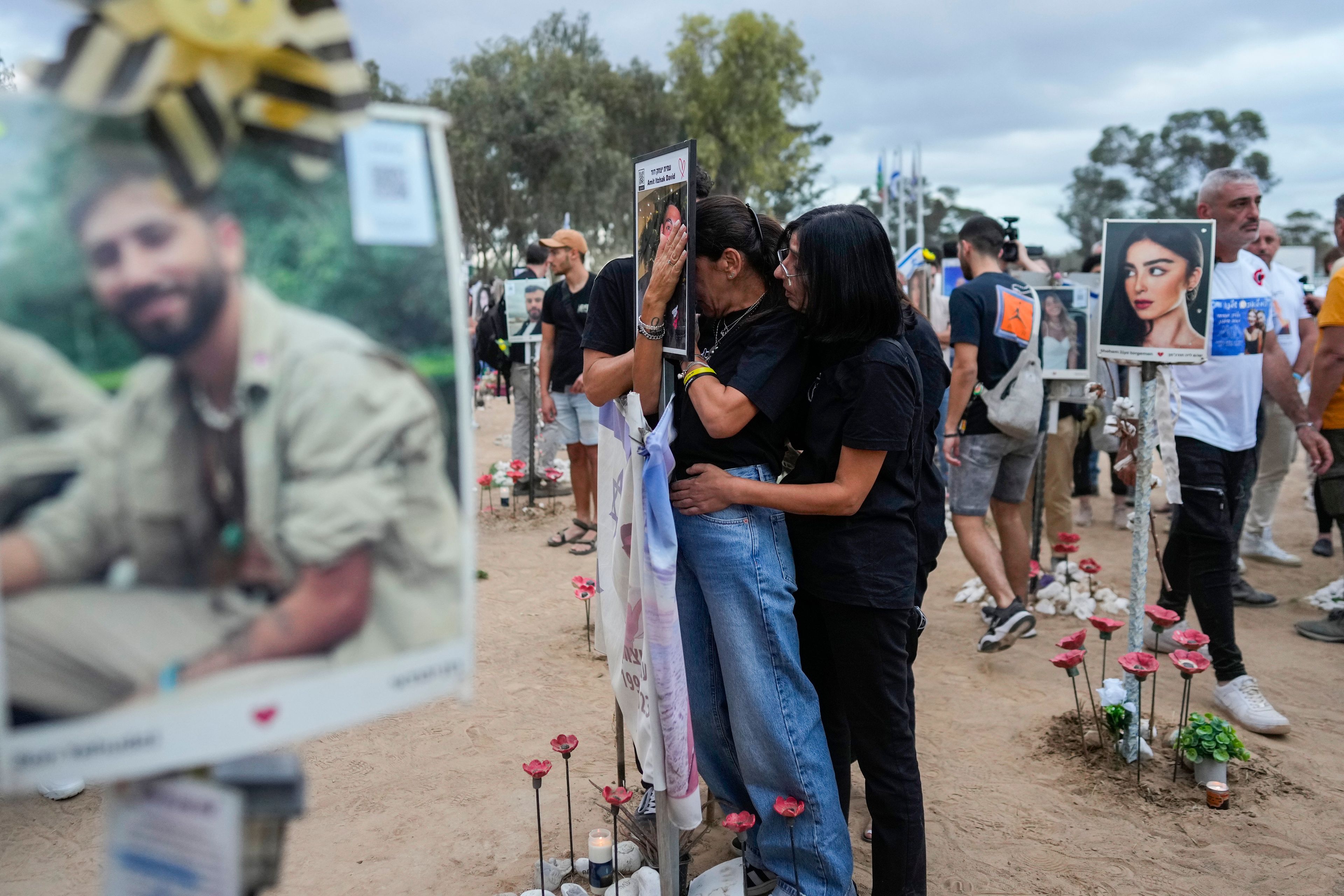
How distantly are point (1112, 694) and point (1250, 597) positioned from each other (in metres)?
2.95

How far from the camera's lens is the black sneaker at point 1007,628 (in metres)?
4.82

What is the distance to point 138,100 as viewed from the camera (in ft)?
3.32

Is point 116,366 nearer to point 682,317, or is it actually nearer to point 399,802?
point 682,317

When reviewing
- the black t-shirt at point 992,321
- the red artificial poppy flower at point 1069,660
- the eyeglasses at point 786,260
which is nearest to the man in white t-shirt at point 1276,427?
the black t-shirt at point 992,321

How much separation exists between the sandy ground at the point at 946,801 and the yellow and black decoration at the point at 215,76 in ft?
8.23

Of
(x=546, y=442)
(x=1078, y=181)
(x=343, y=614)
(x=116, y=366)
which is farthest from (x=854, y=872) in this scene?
(x=1078, y=181)

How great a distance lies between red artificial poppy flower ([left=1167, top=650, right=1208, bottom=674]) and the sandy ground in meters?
0.46

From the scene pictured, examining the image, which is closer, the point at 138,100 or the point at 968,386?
the point at 138,100

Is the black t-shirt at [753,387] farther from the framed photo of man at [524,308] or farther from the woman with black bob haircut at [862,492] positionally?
the framed photo of man at [524,308]

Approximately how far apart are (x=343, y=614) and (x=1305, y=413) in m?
5.17

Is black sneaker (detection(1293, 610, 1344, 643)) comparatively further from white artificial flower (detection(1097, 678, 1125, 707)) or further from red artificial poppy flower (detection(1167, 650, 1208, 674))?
red artificial poppy flower (detection(1167, 650, 1208, 674))

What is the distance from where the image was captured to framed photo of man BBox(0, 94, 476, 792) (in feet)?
3.24

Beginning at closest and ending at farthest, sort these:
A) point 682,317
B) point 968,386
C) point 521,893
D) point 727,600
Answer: point 682,317, point 727,600, point 521,893, point 968,386

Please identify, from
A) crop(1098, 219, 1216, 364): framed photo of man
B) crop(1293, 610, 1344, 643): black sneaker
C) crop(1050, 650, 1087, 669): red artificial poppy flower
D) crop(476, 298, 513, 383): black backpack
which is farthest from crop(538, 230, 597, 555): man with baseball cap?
crop(1293, 610, 1344, 643): black sneaker
